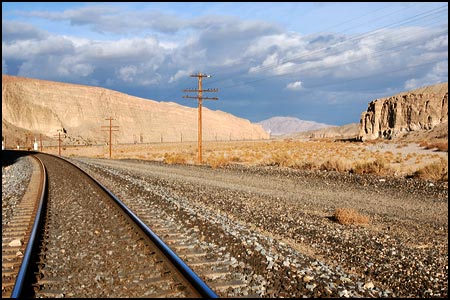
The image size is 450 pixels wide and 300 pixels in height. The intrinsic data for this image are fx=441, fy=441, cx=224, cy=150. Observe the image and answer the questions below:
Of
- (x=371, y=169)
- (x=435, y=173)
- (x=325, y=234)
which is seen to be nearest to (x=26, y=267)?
(x=325, y=234)

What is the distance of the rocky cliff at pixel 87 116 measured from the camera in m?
135

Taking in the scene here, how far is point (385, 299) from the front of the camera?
5492 mm

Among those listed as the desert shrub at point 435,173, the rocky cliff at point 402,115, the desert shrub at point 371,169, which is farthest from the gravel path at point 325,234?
the rocky cliff at point 402,115

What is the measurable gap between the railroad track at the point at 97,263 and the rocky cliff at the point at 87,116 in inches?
4604

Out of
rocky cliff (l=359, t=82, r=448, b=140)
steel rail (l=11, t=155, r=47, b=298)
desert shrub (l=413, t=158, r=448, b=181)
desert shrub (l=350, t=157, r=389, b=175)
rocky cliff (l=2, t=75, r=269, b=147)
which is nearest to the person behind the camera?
steel rail (l=11, t=155, r=47, b=298)

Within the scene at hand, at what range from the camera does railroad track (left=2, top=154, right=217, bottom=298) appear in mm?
5566

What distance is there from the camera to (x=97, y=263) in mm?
6738

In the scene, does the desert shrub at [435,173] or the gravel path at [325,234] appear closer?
the gravel path at [325,234]

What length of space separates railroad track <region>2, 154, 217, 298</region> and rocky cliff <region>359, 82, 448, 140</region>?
104116mm

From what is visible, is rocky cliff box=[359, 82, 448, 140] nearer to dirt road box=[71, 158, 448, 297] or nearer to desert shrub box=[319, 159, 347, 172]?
desert shrub box=[319, 159, 347, 172]

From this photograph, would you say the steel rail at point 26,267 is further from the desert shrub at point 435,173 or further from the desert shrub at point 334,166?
the desert shrub at point 334,166

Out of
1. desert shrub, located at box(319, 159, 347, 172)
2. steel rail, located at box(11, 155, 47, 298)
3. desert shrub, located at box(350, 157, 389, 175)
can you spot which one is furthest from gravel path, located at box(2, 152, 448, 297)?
desert shrub, located at box(319, 159, 347, 172)

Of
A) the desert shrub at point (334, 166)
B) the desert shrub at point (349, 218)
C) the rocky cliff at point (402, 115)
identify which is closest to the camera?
the desert shrub at point (349, 218)

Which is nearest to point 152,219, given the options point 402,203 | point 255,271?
point 255,271
